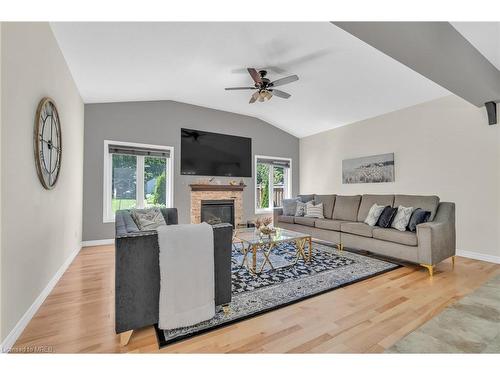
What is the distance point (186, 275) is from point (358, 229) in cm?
309

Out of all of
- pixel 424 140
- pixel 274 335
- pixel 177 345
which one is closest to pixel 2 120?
pixel 177 345

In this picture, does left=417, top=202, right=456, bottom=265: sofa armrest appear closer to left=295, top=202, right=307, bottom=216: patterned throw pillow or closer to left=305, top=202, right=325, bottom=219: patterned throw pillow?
left=305, top=202, right=325, bottom=219: patterned throw pillow

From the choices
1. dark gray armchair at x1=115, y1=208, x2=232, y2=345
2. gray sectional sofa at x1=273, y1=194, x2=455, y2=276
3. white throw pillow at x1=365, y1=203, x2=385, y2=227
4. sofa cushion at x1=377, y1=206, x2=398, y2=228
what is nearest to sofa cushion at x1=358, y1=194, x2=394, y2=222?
gray sectional sofa at x1=273, y1=194, x2=455, y2=276

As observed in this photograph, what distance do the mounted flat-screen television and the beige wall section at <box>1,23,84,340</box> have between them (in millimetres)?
2669

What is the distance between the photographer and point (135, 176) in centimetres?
511

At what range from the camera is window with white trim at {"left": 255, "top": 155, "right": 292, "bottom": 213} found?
262 inches

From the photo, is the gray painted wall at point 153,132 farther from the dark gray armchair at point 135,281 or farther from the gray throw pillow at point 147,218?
the dark gray armchair at point 135,281

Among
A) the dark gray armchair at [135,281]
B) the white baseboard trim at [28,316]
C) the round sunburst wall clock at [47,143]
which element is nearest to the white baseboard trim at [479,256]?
the dark gray armchair at [135,281]

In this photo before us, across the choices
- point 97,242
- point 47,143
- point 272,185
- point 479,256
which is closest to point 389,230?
point 479,256

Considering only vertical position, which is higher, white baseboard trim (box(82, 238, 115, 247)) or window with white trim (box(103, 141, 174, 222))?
window with white trim (box(103, 141, 174, 222))

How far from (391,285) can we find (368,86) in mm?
3147

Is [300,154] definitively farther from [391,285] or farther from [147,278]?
[147,278]

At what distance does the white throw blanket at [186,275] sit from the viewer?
175 cm

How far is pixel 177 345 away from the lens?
167cm
